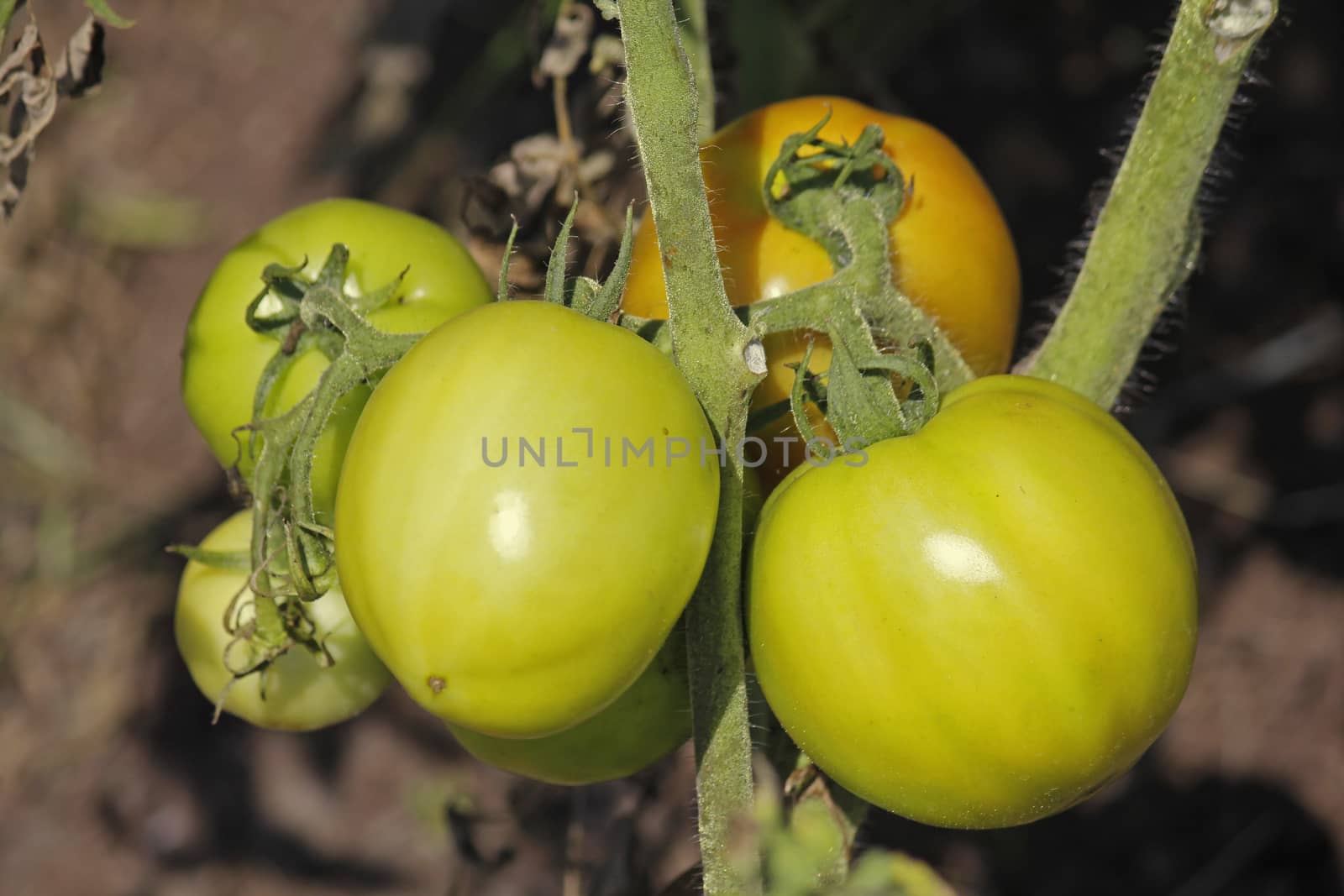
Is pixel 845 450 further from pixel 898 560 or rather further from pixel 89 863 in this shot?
pixel 89 863

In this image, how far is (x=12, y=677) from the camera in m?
3.02

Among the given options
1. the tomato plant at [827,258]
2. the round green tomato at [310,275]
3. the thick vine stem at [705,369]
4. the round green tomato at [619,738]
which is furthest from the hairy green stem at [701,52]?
the round green tomato at [619,738]

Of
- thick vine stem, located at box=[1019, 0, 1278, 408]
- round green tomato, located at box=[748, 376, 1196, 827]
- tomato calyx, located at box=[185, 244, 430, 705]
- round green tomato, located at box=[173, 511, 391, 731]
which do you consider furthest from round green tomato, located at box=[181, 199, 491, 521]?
thick vine stem, located at box=[1019, 0, 1278, 408]

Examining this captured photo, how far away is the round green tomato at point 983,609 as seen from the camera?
94 centimetres

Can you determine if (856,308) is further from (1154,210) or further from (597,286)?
(1154,210)

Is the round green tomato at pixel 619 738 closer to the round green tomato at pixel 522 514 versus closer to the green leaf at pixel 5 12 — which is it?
the round green tomato at pixel 522 514

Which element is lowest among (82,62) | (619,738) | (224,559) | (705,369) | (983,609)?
(619,738)

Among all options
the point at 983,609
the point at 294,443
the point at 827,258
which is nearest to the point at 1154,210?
the point at 827,258

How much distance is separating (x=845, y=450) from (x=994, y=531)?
0.44ft

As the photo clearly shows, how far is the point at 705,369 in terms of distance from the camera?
0.98m

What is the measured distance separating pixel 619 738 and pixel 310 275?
0.54 m

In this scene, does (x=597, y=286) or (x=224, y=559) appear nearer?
(x=597, y=286)

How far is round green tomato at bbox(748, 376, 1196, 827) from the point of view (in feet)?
3.08

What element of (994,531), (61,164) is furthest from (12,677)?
(994,531)
